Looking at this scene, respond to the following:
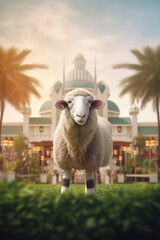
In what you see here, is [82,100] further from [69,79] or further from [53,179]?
[69,79]

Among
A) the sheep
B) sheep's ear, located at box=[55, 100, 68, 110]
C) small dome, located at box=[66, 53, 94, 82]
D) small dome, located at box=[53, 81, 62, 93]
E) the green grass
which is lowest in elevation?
the green grass

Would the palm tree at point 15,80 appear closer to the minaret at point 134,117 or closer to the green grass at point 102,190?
the green grass at point 102,190

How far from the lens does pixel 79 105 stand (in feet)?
15.1

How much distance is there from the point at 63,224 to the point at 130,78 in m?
20.9

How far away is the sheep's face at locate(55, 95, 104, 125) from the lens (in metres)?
4.45

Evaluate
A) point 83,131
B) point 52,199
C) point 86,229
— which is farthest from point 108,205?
point 83,131

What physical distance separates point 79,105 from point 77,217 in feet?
7.79

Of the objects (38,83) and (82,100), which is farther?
(38,83)

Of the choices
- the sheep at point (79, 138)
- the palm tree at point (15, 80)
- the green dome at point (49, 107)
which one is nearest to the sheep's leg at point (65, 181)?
the sheep at point (79, 138)

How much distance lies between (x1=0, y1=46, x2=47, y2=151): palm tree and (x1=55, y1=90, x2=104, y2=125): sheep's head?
13968mm

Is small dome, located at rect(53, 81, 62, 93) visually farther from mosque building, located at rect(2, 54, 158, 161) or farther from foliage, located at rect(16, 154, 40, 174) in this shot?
foliage, located at rect(16, 154, 40, 174)

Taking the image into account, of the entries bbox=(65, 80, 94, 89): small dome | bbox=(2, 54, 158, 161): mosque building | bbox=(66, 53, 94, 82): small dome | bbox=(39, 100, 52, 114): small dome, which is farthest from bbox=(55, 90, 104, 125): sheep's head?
bbox=(39, 100, 52, 114): small dome

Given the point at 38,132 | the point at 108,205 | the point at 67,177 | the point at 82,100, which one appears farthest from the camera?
the point at 38,132

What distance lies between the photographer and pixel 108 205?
249 centimetres
